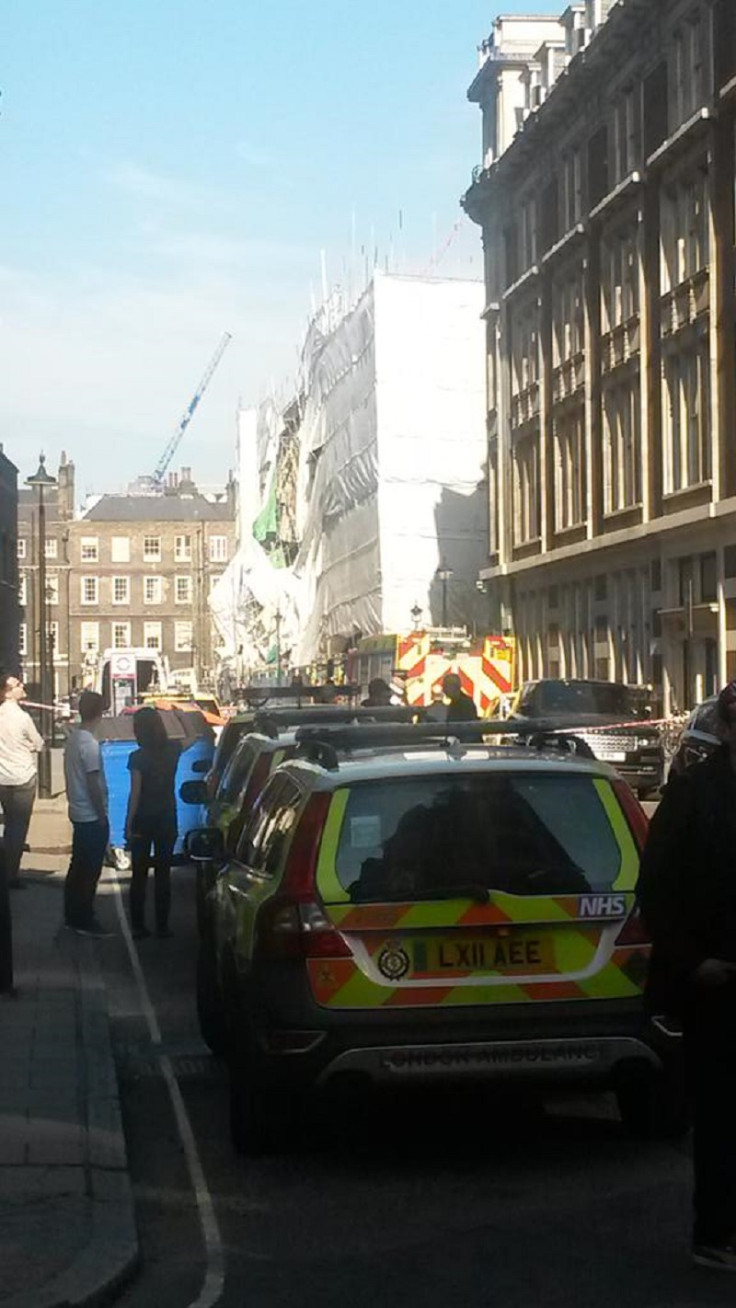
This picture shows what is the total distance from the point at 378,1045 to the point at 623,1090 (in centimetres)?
119

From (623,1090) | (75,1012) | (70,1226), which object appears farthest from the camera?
(75,1012)

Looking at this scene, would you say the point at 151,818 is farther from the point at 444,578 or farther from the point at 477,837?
the point at 444,578

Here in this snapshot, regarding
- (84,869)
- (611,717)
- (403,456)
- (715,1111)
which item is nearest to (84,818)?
(84,869)

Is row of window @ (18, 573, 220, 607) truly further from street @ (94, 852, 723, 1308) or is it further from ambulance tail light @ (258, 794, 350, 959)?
ambulance tail light @ (258, 794, 350, 959)

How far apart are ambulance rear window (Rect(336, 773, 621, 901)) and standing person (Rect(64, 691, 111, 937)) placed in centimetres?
761

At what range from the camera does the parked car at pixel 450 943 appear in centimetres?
752

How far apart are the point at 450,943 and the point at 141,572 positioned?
136987mm

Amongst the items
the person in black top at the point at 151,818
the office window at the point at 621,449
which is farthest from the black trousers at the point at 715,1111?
the office window at the point at 621,449

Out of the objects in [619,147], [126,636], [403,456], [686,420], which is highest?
[619,147]

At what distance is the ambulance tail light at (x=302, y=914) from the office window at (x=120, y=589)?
447 feet

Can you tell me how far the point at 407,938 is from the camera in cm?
759

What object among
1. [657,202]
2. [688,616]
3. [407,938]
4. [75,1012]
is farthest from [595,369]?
[407,938]

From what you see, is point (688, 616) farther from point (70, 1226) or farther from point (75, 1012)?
point (70, 1226)

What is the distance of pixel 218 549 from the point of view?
145 metres
